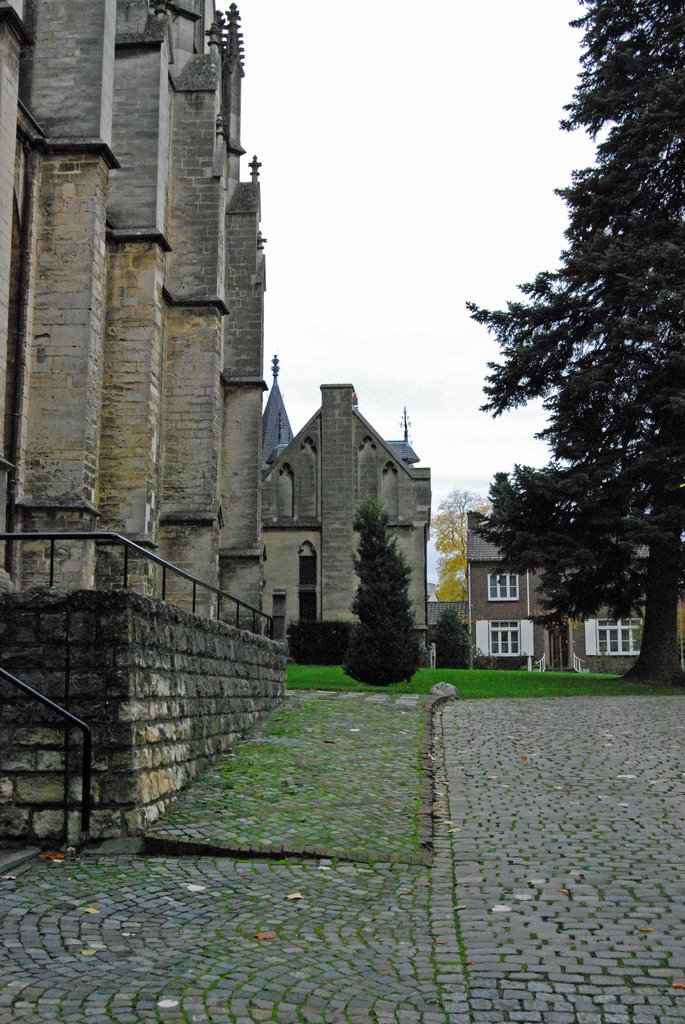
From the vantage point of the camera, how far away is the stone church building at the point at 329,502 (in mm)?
45438

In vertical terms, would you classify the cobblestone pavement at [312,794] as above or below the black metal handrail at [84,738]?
below

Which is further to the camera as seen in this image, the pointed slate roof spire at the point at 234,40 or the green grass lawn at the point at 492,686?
the pointed slate roof spire at the point at 234,40

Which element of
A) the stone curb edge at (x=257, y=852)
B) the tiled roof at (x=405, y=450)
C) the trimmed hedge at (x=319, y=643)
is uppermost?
the tiled roof at (x=405, y=450)

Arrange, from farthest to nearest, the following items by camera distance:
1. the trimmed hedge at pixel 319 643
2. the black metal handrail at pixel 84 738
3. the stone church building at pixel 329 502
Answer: the stone church building at pixel 329 502
the trimmed hedge at pixel 319 643
the black metal handrail at pixel 84 738

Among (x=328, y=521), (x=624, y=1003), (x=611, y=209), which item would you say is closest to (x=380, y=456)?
(x=328, y=521)

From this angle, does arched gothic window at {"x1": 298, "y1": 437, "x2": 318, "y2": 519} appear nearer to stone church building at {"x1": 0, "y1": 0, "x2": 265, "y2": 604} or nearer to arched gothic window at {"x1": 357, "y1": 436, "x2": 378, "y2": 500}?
arched gothic window at {"x1": 357, "y1": 436, "x2": 378, "y2": 500}

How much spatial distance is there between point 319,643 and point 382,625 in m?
18.4

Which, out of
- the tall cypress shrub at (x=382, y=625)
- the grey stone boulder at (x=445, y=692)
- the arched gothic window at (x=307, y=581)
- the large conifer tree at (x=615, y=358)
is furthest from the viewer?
the arched gothic window at (x=307, y=581)

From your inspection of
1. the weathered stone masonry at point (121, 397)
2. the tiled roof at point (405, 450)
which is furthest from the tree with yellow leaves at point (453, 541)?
the weathered stone masonry at point (121, 397)

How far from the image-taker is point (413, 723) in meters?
15.5

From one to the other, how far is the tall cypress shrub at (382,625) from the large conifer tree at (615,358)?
3026mm

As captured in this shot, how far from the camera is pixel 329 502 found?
152ft

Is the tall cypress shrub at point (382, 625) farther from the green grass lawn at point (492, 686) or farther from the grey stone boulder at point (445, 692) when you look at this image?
the grey stone boulder at point (445, 692)

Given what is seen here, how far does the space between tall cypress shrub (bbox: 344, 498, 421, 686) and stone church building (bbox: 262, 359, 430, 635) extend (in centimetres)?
2309
